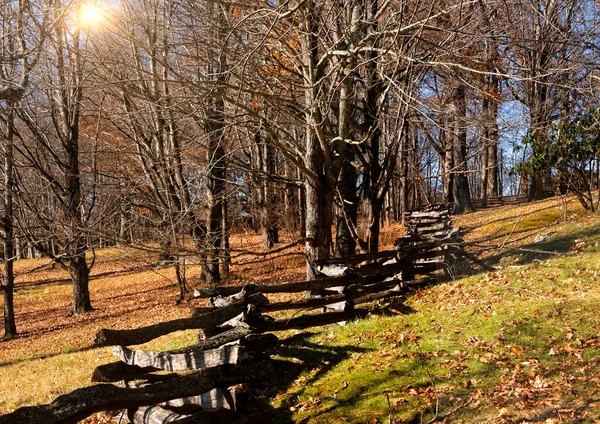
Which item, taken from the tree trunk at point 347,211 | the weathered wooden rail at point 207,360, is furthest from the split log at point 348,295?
the tree trunk at point 347,211

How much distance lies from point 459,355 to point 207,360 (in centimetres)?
299

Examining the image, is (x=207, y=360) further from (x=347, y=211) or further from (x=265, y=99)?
(x=347, y=211)

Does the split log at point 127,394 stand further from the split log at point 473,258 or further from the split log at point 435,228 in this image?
the split log at point 435,228

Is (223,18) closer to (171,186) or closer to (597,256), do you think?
(171,186)

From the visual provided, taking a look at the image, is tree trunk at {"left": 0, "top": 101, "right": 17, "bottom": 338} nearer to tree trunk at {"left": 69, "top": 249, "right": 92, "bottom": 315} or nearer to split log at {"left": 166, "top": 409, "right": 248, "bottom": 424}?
tree trunk at {"left": 69, "top": 249, "right": 92, "bottom": 315}

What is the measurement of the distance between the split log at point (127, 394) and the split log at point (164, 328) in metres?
0.73

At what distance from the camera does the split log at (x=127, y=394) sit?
363 cm

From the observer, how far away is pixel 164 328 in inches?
218

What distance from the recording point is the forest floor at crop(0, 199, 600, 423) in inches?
193

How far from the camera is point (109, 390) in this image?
13.6 feet

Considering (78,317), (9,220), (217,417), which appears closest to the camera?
(217,417)

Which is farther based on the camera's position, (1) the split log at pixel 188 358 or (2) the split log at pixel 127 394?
(1) the split log at pixel 188 358

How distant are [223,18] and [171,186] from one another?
22.7ft

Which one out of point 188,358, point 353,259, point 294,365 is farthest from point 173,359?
point 353,259
